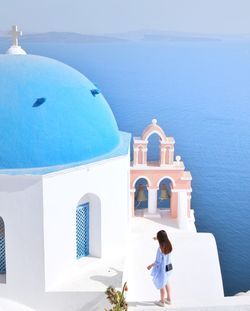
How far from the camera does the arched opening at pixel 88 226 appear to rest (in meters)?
8.25

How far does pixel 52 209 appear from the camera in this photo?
743cm

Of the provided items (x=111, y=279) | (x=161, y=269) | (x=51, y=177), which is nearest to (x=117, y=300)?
(x=161, y=269)

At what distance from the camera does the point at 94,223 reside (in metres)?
8.36

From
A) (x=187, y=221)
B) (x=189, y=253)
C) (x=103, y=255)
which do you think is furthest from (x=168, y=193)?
(x=103, y=255)

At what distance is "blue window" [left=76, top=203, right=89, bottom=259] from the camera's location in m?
8.23

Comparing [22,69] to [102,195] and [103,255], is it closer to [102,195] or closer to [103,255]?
[102,195]

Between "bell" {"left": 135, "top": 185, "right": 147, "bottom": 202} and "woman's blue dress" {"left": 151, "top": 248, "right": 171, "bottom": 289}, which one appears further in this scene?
"bell" {"left": 135, "top": 185, "right": 147, "bottom": 202}

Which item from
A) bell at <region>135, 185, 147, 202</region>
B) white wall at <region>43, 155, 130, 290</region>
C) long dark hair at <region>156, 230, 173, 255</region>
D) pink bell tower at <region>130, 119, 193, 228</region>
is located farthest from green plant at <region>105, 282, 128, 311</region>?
bell at <region>135, 185, 147, 202</region>

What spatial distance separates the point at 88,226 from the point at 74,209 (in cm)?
69

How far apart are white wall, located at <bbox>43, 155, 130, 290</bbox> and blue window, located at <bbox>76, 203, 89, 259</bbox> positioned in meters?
0.11

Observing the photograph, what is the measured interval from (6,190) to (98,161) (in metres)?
1.53

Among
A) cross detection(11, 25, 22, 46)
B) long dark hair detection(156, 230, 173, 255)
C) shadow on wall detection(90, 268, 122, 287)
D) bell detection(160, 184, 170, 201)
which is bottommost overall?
shadow on wall detection(90, 268, 122, 287)

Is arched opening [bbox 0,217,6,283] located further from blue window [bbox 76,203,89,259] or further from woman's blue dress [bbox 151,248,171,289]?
woman's blue dress [bbox 151,248,171,289]

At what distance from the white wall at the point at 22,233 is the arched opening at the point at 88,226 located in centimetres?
97
